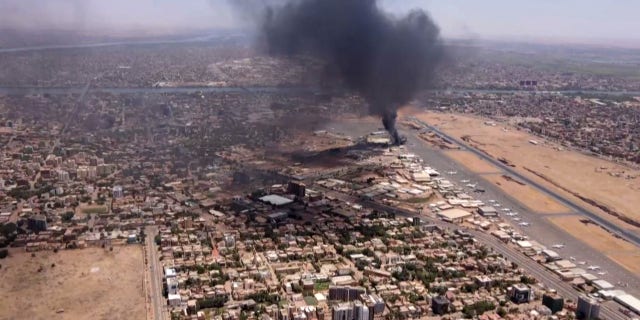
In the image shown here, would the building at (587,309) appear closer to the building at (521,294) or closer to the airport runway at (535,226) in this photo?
the building at (521,294)

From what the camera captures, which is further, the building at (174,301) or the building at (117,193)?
the building at (117,193)

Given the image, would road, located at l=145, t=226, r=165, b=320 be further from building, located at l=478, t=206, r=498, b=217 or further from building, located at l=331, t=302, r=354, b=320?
building, located at l=478, t=206, r=498, b=217

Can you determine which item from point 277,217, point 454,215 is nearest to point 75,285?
point 277,217

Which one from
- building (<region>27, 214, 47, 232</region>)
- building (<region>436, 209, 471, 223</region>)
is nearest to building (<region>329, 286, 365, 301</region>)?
building (<region>436, 209, 471, 223</region>)

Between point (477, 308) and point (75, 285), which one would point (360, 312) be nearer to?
point (477, 308)

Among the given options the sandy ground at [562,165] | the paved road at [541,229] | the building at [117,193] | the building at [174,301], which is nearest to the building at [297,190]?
the building at [117,193]

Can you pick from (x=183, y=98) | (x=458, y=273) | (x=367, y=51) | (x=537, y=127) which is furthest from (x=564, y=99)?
(x=458, y=273)
